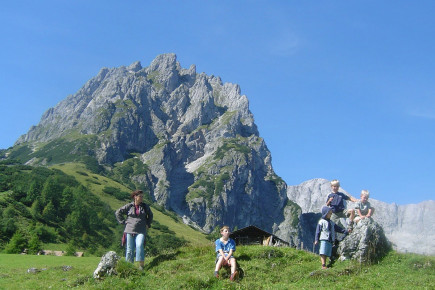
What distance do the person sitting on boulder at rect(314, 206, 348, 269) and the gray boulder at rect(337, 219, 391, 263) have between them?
0.62 metres

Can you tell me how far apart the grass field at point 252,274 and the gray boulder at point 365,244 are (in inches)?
15.2

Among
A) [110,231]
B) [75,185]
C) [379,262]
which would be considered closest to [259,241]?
[379,262]

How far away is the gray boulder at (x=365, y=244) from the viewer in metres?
16.5

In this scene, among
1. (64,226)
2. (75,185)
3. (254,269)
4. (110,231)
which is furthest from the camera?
(75,185)

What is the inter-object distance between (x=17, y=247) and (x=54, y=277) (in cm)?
6624

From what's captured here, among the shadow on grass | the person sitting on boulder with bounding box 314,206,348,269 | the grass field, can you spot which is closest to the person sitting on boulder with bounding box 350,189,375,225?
the person sitting on boulder with bounding box 314,206,348,269

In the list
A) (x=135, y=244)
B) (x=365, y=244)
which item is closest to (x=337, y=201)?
(x=365, y=244)

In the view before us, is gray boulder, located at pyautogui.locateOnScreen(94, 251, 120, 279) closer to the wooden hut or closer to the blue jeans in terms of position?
the blue jeans

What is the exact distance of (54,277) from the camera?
1728 centimetres

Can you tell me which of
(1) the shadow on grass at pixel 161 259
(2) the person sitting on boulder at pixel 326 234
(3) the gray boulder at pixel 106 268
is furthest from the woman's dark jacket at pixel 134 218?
(2) the person sitting on boulder at pixel 326 234

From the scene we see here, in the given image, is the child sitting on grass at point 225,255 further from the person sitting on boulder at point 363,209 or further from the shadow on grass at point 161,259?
the person sitting on boulder at point 363,209

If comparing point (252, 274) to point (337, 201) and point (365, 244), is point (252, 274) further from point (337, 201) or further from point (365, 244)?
point (337, 201)

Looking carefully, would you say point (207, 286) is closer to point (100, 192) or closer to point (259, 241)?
point (259, 241)

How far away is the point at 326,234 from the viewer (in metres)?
17.7
